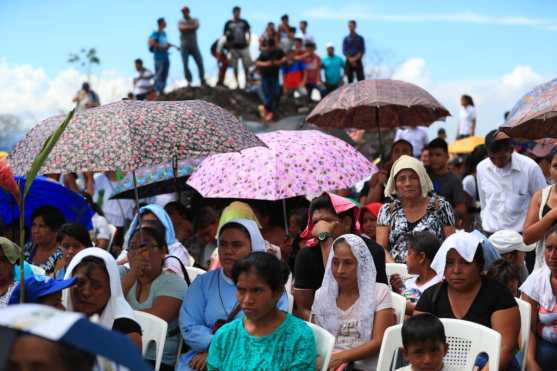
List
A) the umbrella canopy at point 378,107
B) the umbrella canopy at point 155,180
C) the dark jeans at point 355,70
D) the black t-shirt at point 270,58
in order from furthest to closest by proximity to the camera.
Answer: the dark jeans at point 355,70
the black t-shirt at point 270,58
the umbrella canopy at point 378,107
the umbrella canopy at point 155,180

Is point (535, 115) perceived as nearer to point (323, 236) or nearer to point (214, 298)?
point (323, 236)

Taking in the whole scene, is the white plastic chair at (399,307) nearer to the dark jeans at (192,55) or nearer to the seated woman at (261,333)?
the seated woman at (261,333)

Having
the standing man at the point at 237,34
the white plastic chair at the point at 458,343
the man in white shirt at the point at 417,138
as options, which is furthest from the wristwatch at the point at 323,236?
the standing man at the point at 237,34

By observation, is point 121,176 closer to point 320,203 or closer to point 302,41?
point 320,203

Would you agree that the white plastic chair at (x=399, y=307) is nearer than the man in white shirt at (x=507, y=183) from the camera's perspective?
Yes

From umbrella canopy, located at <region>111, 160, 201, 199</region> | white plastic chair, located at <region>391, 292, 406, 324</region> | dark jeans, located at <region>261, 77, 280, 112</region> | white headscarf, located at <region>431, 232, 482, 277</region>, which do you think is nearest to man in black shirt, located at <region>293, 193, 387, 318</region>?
white plastic chair, located at <region>391, 292, 406, 324</region>

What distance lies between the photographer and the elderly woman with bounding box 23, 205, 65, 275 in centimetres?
684

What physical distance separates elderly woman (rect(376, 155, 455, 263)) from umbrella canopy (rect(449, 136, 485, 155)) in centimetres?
854

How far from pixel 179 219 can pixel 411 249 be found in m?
2.81

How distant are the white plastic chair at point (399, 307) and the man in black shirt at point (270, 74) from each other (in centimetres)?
1372

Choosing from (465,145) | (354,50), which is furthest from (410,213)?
(354,50)

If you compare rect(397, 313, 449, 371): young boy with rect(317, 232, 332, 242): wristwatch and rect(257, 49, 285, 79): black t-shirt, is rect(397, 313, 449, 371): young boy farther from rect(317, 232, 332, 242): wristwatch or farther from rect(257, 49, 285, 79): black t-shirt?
rect(257, 49, 285, 79): black t-shirt

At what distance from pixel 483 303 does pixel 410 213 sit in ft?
6.05

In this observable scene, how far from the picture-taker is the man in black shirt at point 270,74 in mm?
18797
